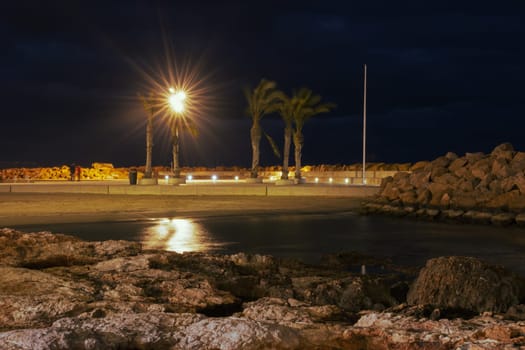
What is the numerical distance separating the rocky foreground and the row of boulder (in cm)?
884

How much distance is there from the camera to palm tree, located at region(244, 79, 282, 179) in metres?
41.6

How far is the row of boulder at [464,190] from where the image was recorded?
58.2 ft

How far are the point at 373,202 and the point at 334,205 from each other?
2.44 metres

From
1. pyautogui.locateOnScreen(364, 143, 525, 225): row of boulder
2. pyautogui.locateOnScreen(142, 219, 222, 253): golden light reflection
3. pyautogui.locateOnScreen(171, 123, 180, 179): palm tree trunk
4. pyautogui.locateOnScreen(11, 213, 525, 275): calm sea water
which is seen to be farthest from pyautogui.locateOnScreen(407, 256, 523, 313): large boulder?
pyautogui.locateOnScreen(171, 123, 180, 179): palm tree trunk

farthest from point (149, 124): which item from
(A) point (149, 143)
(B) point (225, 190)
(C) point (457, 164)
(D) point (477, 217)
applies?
(D) point (477, 217)

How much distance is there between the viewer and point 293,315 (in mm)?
5824

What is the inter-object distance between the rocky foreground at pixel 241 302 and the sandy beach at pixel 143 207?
839 centimetres

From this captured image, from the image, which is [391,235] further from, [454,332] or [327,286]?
[454,332]

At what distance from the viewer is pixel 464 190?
19.8 meters

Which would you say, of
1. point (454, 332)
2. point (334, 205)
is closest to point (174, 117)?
point (334, 205)

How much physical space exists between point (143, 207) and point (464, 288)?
1719 cm

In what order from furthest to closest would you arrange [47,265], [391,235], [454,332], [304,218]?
[304,218], [391,235], [47,265], [454,332]

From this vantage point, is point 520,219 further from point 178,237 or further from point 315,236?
point 178,237

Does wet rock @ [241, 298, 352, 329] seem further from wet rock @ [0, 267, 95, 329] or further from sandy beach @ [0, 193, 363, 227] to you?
sandy beach @ [0, 193, 363, 227]
